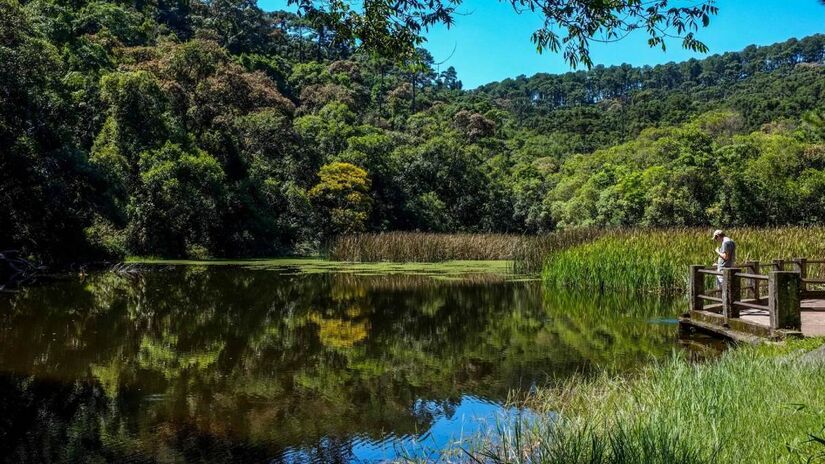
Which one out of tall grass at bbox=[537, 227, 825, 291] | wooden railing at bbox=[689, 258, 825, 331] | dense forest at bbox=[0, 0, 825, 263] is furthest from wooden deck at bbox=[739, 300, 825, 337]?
tall grass at bbox=[537, 227, 825, 291]

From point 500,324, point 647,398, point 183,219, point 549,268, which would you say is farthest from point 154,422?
point 183,219

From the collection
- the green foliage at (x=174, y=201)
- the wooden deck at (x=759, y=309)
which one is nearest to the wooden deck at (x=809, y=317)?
the wooden deck at (x=759, y=309)

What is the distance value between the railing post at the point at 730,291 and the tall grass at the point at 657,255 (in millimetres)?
6195

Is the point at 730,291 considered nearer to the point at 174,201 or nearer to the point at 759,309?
the point at 759,309

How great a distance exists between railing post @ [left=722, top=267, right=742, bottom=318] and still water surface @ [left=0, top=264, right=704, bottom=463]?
893 mm

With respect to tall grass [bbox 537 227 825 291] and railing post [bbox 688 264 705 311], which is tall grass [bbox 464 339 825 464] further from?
tall grass [bbox 537 227 825 291]

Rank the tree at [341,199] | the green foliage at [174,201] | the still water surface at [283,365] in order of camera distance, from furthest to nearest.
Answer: the tree at [341,199] < the green foliage at [174,201] < the still water surface at [283,365]

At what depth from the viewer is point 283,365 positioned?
307 inches

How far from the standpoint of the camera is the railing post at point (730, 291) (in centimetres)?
909

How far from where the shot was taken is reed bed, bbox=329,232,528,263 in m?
27.0

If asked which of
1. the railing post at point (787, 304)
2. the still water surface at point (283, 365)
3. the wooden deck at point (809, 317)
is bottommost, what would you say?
the still water surface at point (283, 365)

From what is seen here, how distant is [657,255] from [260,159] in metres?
25.0

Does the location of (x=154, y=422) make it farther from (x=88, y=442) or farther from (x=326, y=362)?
(x=326, y=362)

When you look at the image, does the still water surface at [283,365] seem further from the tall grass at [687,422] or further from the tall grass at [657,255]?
the tall grass at [657,255]
